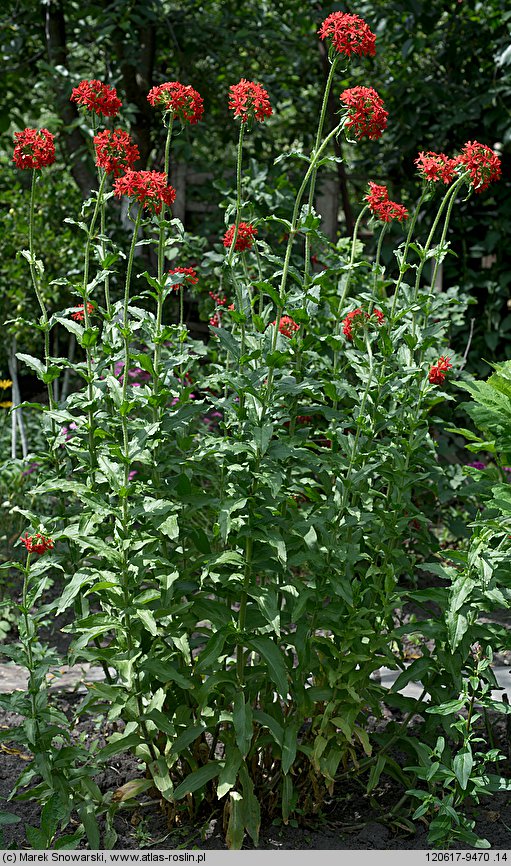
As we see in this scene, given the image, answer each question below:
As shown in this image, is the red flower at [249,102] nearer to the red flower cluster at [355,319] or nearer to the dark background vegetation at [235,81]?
the red flower cluster at [355,319]

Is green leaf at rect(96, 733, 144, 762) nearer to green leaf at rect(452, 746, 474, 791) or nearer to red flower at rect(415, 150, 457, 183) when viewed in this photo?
green leaf at rect(452, 746, 474, 791)

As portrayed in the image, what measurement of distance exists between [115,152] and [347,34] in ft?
2.05

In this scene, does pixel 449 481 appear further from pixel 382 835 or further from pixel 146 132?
pixel 146 132

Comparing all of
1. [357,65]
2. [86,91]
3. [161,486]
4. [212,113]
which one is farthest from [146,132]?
[161,486]

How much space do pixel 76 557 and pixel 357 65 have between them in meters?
5.64

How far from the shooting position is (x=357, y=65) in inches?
272

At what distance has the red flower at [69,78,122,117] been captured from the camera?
2.26 metres

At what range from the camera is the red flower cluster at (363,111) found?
2.13m

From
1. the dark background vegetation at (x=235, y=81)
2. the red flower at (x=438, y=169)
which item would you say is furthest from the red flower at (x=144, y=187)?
the dark background vegetation at (x=235, y=81)

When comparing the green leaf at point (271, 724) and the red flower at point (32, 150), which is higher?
the red flower at point (32, 150)

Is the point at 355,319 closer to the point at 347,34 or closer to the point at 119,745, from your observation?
the point at 347,34

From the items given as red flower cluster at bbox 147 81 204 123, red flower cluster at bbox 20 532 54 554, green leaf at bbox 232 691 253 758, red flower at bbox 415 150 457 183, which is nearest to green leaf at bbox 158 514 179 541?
red flower cluster at bbox 20 532 54 554

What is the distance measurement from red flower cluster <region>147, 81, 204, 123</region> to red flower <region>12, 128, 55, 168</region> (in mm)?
296

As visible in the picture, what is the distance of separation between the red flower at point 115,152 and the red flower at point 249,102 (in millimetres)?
277
